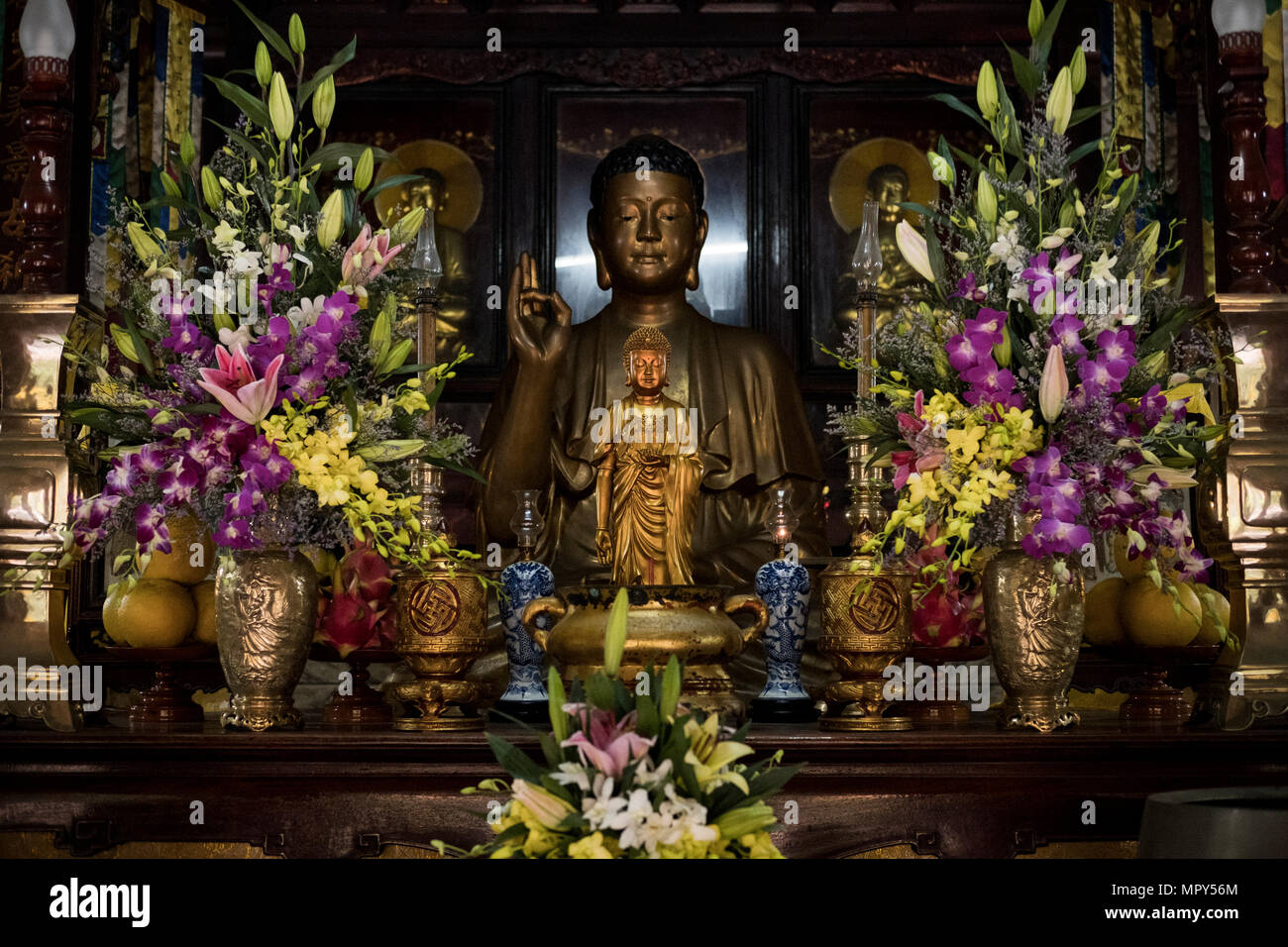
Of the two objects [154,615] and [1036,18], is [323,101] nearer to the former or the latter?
[154,615]

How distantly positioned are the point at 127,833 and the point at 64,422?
722 mm

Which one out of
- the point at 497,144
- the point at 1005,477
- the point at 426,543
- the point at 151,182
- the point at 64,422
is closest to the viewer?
the point at 1005,477

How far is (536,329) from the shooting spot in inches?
114

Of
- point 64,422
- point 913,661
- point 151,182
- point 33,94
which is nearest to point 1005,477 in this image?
point 913,661

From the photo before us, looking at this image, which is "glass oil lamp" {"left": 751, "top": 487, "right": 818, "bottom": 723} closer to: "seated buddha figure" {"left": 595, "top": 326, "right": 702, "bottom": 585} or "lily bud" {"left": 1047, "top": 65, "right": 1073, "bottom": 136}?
"seated buddha figure" {"left": 595, "top": 326, "right": 702, "bottom": 585}

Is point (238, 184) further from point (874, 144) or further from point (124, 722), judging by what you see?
point (874, 144)

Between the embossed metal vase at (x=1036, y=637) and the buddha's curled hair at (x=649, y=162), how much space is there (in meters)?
1.53

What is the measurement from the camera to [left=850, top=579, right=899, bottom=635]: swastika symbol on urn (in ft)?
7.85

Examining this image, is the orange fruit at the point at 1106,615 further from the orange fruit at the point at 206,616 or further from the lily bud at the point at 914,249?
the orange fruit at the point at 206,616

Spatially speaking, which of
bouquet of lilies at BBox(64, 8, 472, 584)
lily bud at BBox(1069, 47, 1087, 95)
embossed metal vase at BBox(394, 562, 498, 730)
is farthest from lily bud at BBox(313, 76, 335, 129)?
lily bud at BBox(1069, 47, 1087, 95)

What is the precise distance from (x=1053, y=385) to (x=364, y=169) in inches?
45.9

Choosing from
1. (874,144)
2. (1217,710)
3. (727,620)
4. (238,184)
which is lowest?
(1217,710)

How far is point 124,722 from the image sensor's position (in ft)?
8.87

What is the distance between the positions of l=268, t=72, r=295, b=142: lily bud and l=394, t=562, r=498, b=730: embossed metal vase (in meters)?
0.76
